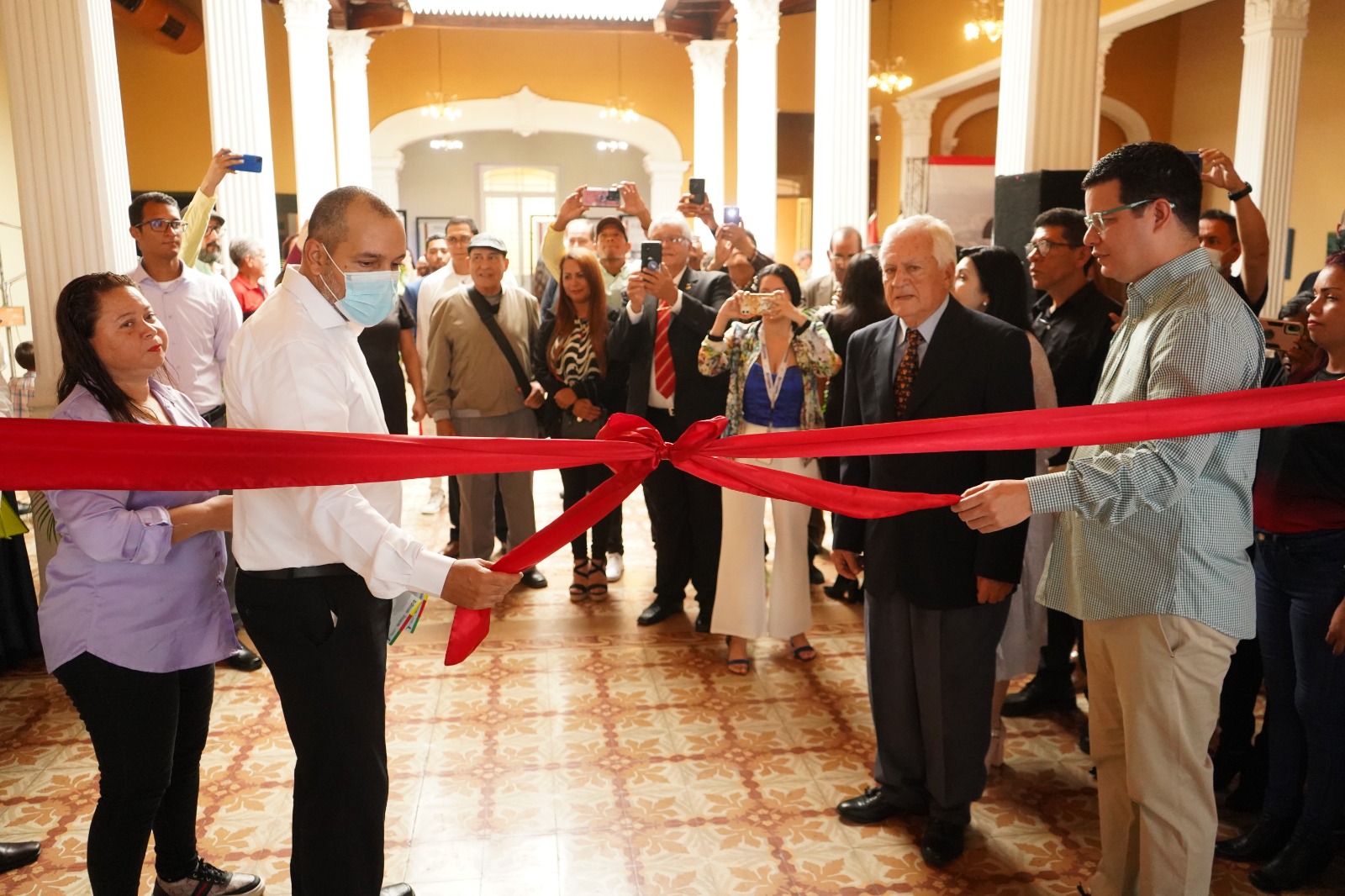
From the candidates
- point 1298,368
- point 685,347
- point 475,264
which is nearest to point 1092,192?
point 1298,368

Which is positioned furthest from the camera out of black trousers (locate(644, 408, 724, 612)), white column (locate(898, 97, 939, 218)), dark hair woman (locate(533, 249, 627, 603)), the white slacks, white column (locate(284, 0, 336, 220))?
white column (locate(898, 97, 939, 218))

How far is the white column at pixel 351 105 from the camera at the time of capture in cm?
1211

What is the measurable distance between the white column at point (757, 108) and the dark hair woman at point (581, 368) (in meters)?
5.57

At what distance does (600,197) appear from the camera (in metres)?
5.28

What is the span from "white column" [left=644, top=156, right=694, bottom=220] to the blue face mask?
598 inches

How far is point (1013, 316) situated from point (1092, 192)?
1.24 m

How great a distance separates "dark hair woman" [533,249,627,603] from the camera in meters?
4.86

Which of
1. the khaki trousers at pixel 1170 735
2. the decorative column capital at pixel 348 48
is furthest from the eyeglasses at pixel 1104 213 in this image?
the decorative column capital at pixel 348 48

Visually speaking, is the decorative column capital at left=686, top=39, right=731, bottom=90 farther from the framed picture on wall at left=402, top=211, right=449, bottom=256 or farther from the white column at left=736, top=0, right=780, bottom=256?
the framed picture on wall at left=402, top=211, right=449, bottom=256

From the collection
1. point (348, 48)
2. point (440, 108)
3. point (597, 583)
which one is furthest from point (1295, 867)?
point (440, 108)

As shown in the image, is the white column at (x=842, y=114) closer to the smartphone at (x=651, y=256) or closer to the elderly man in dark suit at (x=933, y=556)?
the smartphone at (x=651, y=256)

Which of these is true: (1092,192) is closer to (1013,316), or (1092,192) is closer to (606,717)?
(1013,316)

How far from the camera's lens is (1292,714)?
107 inches

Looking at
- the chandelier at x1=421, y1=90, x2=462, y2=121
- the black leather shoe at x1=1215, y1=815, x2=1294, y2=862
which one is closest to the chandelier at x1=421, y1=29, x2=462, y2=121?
the chandelier at x1=421, y1=90, x2=462, y2=121
